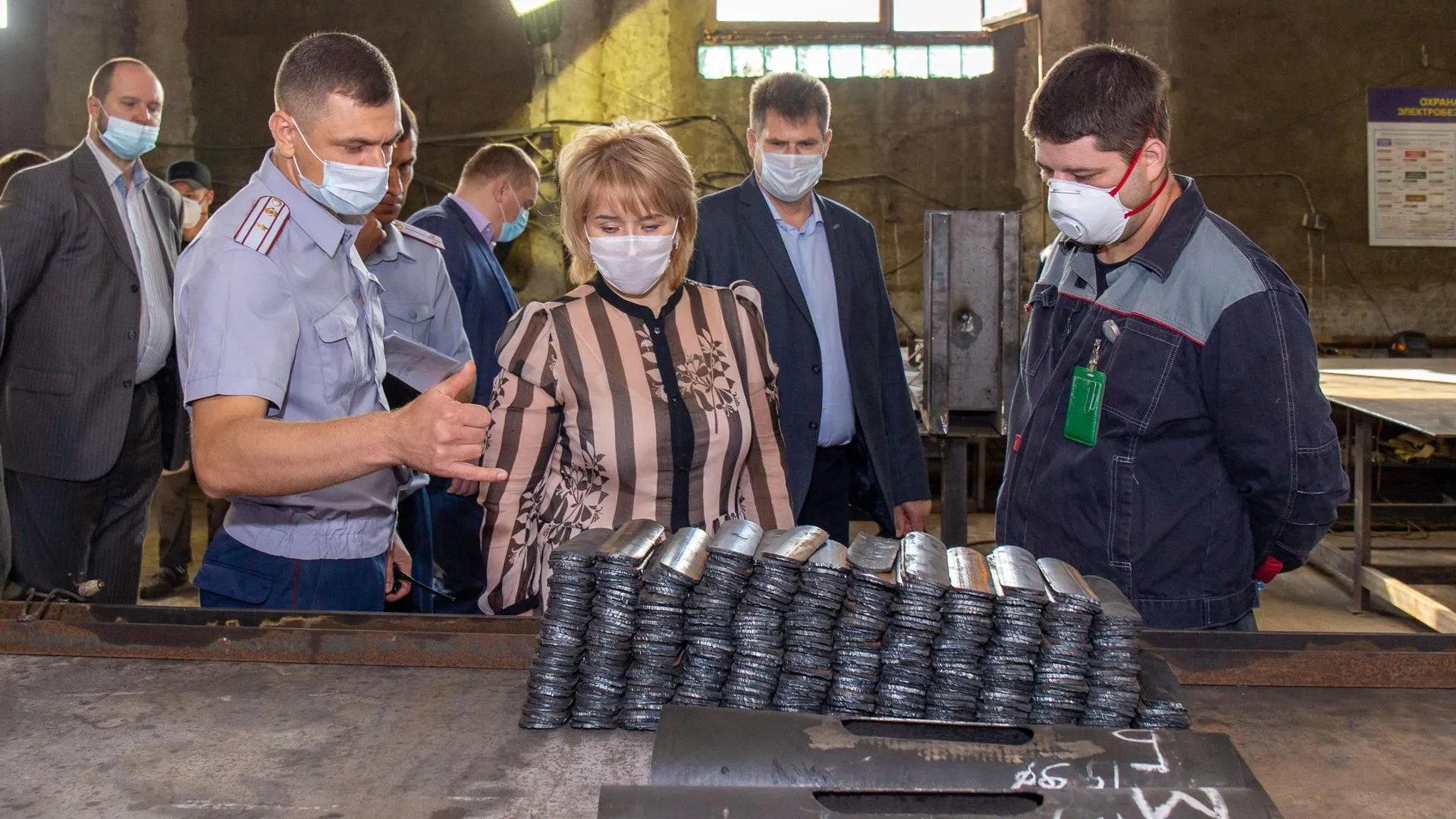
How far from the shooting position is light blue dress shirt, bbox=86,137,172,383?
328cm

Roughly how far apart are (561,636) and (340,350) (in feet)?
2.56

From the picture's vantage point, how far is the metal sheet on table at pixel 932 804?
3.70 feet

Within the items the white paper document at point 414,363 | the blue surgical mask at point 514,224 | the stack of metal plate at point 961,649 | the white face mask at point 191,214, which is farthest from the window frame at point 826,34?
the stack of metal plate at point 961,649

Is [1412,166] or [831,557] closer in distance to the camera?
[831,557]

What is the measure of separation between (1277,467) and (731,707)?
3.22ft

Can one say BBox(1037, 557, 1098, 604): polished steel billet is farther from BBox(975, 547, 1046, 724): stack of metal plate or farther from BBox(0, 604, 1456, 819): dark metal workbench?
BBox(0, 604, 1456, 819): dark metal workbench

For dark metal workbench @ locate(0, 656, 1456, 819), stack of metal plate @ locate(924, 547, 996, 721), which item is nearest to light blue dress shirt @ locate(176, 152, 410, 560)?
dark metal workbench @ locate(0, 656, 1456, 819)

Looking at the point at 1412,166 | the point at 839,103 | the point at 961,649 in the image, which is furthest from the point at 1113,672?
the point at 1412,166

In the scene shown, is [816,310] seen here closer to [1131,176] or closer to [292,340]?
[1131,176]

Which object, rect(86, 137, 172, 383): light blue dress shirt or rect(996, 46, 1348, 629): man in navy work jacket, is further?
rect(86, 137, 172, 383): light blue dress shirt

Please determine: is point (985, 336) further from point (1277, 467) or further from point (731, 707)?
point (731, 707)

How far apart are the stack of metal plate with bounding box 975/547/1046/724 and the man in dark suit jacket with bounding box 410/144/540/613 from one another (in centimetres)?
191

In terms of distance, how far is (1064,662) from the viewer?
1.35 meters

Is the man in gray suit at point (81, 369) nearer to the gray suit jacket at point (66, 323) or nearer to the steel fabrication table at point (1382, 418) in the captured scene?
the gray suit jacket at point (66, 323)
